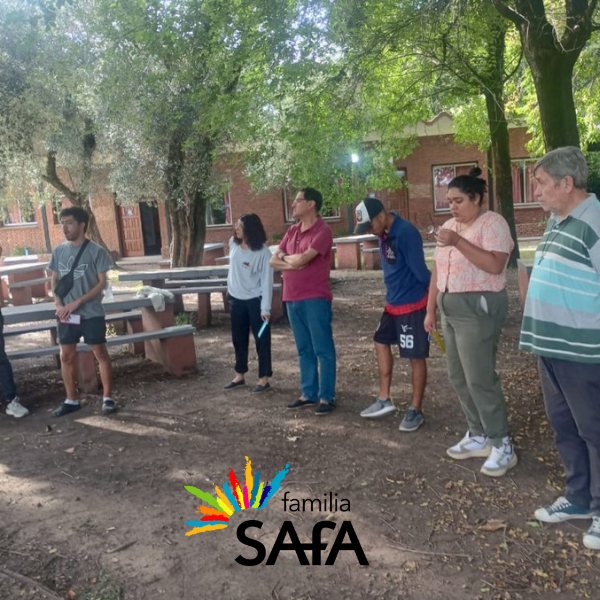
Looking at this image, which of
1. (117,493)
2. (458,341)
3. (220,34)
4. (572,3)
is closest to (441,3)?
(572,3)

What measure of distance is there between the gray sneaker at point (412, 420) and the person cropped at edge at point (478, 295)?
0.76 metres

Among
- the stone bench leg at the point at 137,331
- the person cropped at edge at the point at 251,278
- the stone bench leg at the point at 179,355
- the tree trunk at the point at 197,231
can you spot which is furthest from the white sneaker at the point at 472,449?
the tree trunk at the point at 197,231

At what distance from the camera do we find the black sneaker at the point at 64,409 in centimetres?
545

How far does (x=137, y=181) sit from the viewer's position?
15.2m

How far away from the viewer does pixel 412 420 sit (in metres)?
4.66

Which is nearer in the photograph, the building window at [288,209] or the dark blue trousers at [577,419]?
the dark blue trousers at [577,419]

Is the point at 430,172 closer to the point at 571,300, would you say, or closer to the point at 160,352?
the point at 160,352

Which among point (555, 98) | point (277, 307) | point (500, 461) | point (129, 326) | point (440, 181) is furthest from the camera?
point (440, 181)

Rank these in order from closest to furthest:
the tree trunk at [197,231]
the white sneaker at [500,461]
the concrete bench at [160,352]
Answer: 1. the white sneaker at [500,461]
2. the concrete bench at [160,352]
3. the tree trunk at [197,231]

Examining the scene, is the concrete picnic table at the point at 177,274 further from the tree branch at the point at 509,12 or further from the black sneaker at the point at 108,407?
the tree branch at the point at 509,12

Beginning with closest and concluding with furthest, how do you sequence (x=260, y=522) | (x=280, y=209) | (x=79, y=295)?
(x=260, y=522) < (x=79, y=295) < (x=280, y=209)

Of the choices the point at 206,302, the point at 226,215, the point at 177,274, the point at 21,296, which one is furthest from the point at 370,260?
the point at 226,215

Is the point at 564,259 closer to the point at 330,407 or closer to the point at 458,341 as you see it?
the point at 458,341

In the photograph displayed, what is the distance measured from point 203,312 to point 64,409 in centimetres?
383
